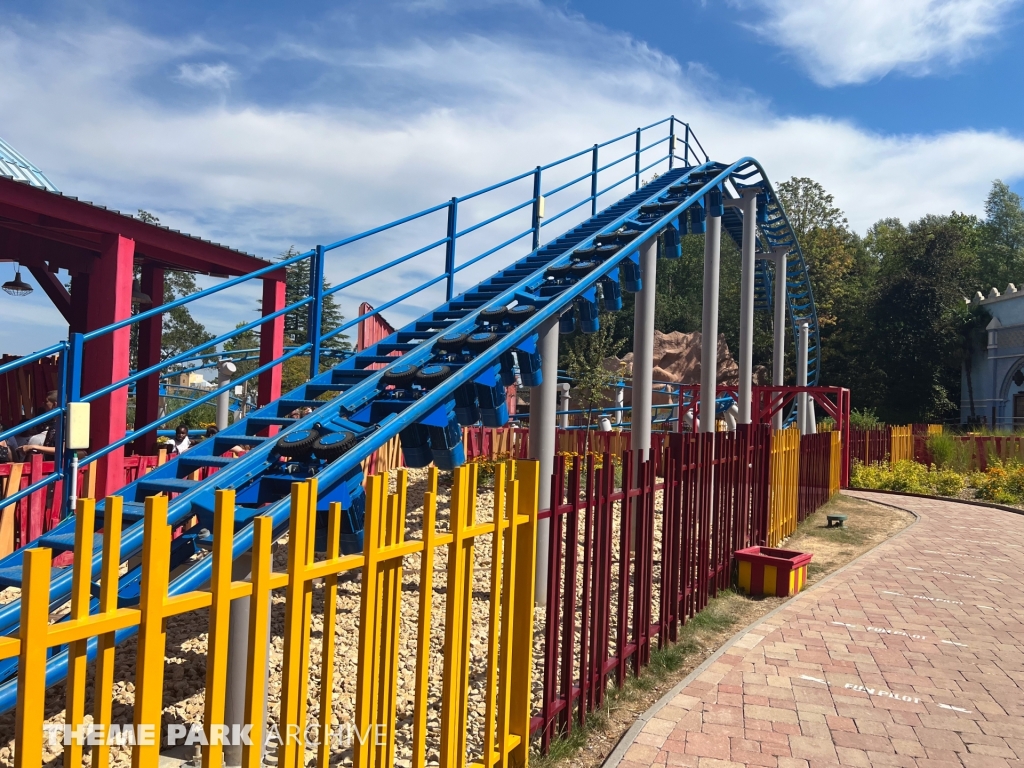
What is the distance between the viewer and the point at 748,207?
511 inches

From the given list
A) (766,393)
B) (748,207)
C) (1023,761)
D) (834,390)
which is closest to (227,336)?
(1023,761)

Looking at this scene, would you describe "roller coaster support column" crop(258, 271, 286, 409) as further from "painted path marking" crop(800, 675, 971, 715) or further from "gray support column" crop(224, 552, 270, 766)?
"painted path marking" crop(800, 675, 971, 715)

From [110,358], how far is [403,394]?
290cm

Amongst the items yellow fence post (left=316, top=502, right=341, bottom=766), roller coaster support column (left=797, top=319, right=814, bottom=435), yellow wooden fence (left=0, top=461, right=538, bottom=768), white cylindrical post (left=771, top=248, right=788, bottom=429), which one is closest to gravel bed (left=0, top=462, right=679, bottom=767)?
yellow wooden fence (left=0, top=461, right=538, bottom=768)

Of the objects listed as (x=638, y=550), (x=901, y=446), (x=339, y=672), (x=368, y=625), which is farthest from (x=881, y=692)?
(x=901, y=446)

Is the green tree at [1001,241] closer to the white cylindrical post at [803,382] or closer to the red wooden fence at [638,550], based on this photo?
the white cylindrical post at [803,382]

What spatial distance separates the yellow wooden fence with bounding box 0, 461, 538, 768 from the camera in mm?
1816

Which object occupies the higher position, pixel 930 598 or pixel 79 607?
pixel 79 607

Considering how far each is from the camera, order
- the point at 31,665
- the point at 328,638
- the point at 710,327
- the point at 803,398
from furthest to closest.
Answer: the point at 803,398 < the point at 710,327 < the point at 328,638 < the point at 31,665

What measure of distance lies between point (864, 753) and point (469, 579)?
2456 mm

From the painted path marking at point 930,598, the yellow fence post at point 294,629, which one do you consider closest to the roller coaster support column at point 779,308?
the painted path marking at point 930,598

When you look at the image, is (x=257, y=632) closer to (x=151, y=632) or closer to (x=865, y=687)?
(x=151, y=632)

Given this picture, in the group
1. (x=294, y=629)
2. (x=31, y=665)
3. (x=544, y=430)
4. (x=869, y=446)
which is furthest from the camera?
(x=869, y=446)

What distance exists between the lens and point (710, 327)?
1113 cm
